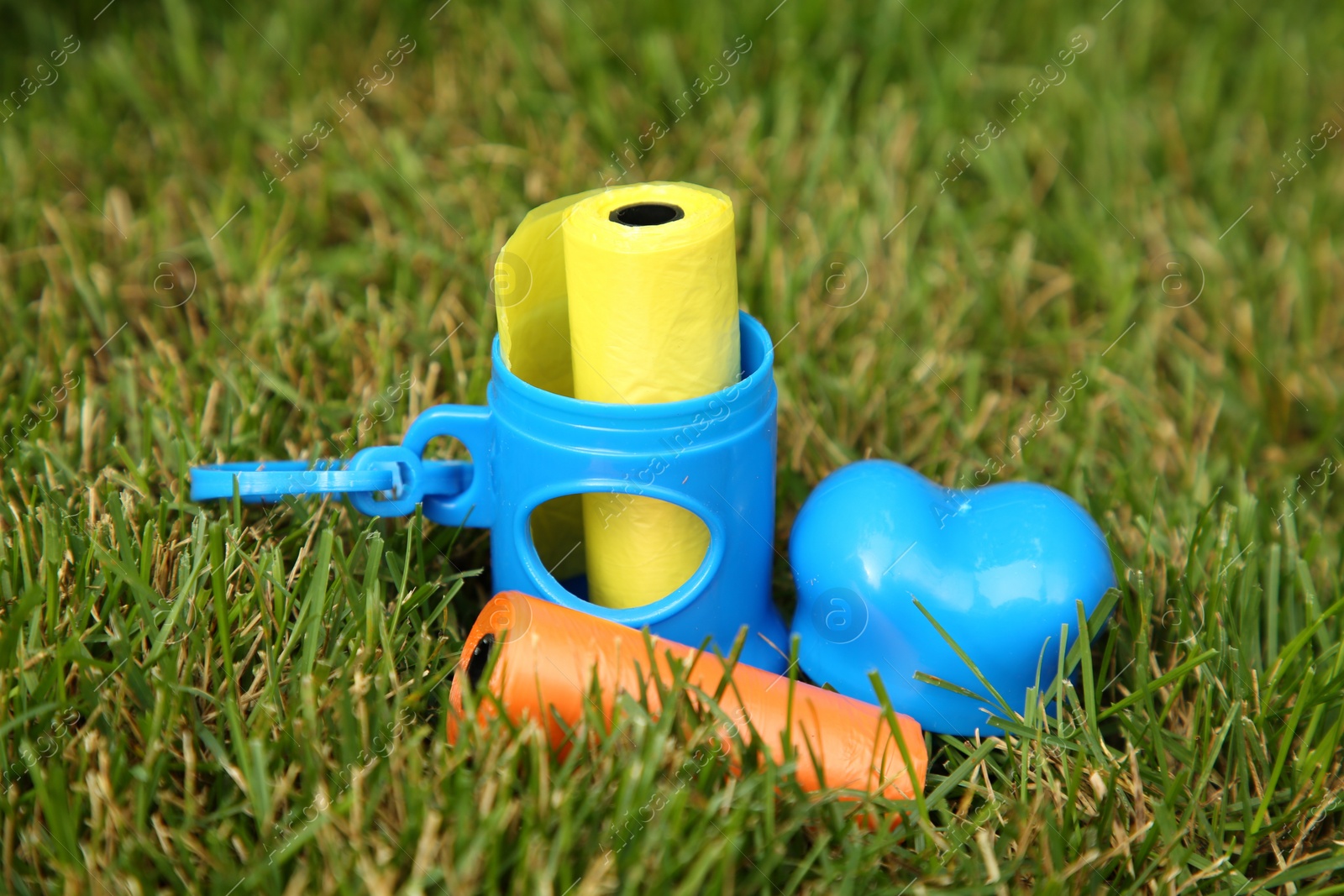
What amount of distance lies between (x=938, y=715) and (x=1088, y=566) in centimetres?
26

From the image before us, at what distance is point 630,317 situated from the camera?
135 centimetres

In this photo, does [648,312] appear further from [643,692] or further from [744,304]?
[744,304]

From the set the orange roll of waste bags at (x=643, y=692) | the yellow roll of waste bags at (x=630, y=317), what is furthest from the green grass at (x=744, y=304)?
the yellow roll of waste bags at (x=630, y=317)

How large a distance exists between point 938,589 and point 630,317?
50 centimetres

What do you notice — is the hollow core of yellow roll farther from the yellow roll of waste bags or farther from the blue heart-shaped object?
the blue heart-shaped object

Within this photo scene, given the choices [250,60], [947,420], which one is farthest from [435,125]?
[947,420]

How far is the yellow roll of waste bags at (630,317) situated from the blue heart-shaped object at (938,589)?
0.59ft

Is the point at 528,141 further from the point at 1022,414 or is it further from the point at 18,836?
the point at 18,836

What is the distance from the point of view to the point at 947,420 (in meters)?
1.99

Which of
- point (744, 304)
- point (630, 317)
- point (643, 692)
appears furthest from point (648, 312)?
point (744, 304)

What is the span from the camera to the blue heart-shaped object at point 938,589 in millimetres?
1427

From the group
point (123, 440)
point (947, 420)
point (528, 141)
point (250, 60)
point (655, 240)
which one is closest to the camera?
point (655, 240)

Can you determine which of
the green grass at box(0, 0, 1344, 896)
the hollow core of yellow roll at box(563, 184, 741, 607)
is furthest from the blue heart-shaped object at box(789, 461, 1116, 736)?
the hollow core of yellow roll at box(563, 184, 741, 607)

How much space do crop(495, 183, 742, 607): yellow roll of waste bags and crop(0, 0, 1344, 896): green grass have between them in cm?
24
